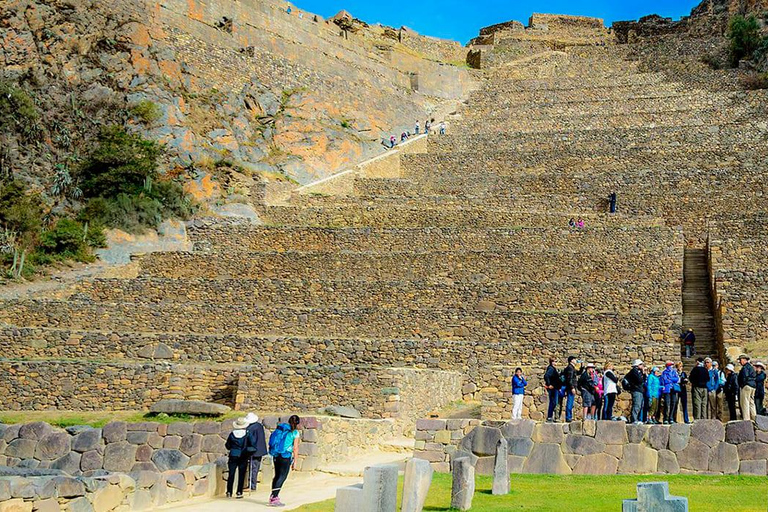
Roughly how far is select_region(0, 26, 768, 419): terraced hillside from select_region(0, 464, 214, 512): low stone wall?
7778mm

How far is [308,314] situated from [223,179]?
42.5 ft

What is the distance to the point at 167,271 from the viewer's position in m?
32.7

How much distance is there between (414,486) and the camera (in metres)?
12.3

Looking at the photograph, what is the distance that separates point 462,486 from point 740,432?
489 cm

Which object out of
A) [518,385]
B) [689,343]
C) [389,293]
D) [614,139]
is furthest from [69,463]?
[614,139]

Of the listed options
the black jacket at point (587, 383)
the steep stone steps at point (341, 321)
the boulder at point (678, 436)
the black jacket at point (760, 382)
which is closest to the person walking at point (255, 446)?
the boulder at point (678, 436)

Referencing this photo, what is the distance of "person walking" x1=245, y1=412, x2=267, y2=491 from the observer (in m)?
15.5

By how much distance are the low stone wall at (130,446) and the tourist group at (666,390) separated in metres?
5.11

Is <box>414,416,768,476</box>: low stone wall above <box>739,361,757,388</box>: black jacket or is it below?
below

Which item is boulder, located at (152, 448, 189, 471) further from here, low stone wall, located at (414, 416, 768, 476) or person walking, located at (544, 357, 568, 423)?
person walking, located at (544, 357, 568, 423)

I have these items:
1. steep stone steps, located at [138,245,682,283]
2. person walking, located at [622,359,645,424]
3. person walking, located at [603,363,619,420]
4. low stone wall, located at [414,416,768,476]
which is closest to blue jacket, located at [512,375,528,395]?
person walking, located at [603,363,619,420]

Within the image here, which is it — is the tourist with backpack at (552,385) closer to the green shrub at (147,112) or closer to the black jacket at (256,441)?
the black jacket at (256,441)

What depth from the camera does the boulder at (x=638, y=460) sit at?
1548 cm

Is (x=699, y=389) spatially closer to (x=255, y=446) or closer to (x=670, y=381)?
(x=670, y=381)
